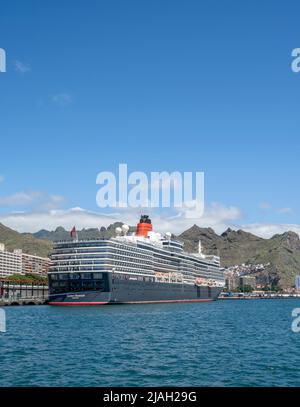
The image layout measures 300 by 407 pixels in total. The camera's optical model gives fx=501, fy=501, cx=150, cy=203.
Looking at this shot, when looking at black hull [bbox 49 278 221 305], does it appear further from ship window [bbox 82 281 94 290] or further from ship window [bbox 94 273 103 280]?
ship window [bbox 94 273 103 280]

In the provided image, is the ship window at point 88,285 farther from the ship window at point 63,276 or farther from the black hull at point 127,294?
the ship window at point 63,276

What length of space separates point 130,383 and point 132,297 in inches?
3803

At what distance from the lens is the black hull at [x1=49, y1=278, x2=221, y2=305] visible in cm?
11769

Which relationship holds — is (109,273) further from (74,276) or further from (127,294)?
(127,294)

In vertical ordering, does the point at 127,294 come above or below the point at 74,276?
below

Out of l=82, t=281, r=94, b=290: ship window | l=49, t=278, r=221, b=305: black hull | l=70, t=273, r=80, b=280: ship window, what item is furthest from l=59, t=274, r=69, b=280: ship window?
l=82, t=281, r=94, b=290: ship window

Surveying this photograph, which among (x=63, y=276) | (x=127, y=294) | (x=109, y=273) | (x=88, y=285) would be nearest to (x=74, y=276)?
(x=63, y=276)

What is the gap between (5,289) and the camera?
637ft

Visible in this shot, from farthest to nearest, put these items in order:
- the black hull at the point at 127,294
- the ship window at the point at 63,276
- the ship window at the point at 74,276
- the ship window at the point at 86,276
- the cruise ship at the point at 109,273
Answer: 1. the ship window at the point at 63,276
2. the ship window at the point at 74,276
3. the ship window at the point at 86,276
4. the cruise ship at the point at 109,273
5. the black hull at the point at 127,294

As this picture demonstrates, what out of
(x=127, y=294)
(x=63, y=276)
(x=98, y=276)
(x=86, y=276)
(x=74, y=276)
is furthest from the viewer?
(x=127, y=294)

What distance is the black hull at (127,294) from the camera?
117688mm

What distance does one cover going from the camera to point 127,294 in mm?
126312

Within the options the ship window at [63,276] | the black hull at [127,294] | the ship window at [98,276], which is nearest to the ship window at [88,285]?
the black hull at [127,294]
